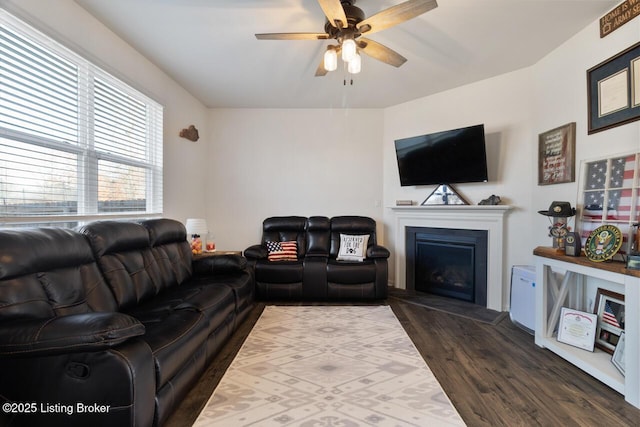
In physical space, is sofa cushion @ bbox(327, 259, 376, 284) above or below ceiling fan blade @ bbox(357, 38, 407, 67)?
below

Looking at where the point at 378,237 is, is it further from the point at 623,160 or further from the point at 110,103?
the point at 110,103

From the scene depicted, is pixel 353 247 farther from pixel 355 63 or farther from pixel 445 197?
pixel 355 63

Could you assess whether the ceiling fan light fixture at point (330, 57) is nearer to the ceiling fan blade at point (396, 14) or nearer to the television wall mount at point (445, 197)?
the ceiling fan blade at point (396, 14)

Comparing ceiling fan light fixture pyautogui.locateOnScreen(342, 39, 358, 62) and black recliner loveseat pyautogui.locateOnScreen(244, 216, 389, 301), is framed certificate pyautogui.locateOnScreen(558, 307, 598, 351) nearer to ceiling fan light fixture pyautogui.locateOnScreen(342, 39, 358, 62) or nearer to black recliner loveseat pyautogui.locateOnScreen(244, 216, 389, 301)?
black recliner loveseat pyautogui.locateOnScreen(244, 216, 389, 301)

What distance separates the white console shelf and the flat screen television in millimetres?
1350

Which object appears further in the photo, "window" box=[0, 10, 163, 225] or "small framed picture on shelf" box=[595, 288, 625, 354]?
"small framed picture on shelf" box=[595, 288, 625, 354]

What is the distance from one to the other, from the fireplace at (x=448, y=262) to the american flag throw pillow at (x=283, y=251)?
5.39 feet

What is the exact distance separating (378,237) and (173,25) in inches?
144

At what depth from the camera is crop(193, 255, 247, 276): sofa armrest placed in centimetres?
303

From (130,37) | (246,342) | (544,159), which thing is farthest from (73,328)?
(544,159)

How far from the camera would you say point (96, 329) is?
1229 mm

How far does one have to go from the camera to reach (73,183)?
2.34 metres

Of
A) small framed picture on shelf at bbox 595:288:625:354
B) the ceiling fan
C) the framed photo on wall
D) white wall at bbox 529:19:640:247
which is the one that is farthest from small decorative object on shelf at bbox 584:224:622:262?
the ceiling fan

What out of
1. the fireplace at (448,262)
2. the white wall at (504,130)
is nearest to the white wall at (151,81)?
the fireplace at (448,262)
